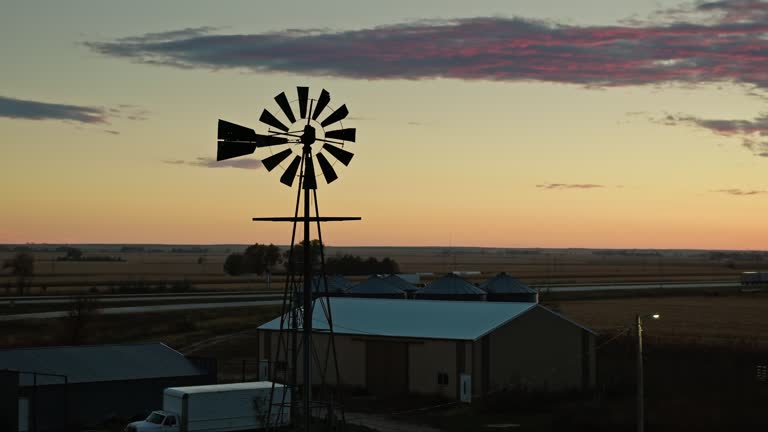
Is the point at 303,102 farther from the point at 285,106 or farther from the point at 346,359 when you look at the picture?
the point at 346,359

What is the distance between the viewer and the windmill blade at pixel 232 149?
30500 millimetres

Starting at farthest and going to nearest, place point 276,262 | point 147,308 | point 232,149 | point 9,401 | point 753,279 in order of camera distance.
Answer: point 276,262 → point 753,279 → point 147,308 → point 9,401 → point 232,149

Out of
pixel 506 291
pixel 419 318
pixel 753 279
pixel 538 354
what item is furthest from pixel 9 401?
pixel 753 279

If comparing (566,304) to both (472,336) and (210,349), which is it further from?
(472,336)

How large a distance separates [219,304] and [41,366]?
59.2 meters

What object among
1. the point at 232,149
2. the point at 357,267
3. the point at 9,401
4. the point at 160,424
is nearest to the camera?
the point at 232,149

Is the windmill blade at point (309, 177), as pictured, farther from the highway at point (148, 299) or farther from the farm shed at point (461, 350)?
the highway at point (148, 299)

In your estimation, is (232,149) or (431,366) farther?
(431,366)

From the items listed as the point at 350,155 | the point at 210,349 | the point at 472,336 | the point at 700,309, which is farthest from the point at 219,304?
the point at 350,155

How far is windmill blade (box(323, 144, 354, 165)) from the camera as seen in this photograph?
31547mm

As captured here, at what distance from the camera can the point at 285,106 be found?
1232 inches

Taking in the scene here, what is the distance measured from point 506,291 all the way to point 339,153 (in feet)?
149

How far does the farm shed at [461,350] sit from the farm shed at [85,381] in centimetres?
754

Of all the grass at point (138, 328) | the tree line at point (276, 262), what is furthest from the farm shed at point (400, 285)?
the tree line at point (276, 262)
